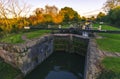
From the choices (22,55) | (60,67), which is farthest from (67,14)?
(22,55)

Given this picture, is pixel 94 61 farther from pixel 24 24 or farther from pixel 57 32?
pixel 24 24

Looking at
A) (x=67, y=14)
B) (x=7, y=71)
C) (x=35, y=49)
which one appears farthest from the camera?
(x=67, y=14)

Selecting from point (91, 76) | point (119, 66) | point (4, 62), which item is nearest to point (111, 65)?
point (119, 66)

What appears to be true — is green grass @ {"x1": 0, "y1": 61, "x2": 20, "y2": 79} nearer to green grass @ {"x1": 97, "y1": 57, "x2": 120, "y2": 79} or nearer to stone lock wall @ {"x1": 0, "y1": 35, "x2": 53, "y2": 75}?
stone lock wall @ {"x1": 0, "y1": 35, "x2": 53, "y2": 75}

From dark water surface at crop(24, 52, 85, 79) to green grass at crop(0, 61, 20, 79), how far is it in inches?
51.6

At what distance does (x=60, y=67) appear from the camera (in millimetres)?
19281

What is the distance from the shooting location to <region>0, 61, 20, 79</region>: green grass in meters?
13.3

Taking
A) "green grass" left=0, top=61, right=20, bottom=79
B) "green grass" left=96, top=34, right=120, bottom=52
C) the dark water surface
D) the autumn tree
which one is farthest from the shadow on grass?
the autumn tree

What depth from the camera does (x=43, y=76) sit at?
16.3m

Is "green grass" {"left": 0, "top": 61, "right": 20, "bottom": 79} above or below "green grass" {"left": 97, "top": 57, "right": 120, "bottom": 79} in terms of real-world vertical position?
below

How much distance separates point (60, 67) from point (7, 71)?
6.86 m

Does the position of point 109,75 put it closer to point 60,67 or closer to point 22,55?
point 22,55

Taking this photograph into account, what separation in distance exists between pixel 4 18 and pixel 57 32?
35.0 feet

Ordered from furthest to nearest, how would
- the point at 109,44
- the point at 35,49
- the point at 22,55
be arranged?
the point at 35,49
the point at 109,44
the point at 22,55
